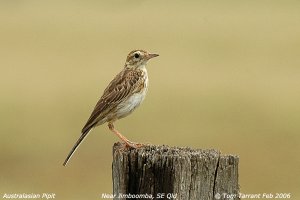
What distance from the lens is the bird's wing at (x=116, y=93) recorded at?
10.5 meters

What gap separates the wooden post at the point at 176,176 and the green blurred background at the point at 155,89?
9483mm

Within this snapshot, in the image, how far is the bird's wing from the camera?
1055 cm

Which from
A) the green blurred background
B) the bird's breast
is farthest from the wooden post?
the green blurred background

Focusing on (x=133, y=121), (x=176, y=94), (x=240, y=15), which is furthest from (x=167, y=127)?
(x=240, y=15)

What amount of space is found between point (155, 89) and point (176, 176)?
20.0 metres

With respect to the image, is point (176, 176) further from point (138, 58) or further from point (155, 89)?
point (155, 89)

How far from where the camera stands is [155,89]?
88.7ft

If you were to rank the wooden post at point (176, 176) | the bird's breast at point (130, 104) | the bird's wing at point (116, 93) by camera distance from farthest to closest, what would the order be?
the bird's breast at point (130, 104)
the bird's wing at point (116, 93)
the wooden post at point (176, 176)

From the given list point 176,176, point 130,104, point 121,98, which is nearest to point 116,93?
point 121,98

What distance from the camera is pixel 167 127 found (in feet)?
73.6

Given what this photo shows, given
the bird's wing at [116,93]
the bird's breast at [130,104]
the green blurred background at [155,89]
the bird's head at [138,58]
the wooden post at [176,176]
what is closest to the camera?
the wooden post at [176,176]

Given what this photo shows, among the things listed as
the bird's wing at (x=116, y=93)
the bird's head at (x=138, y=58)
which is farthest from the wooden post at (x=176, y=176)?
the bird's head at (x=138, y=58)

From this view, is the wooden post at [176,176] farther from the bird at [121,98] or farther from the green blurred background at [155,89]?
the green blurred background at [155,89]

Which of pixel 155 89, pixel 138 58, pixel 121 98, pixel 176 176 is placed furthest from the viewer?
pixel 155 89
